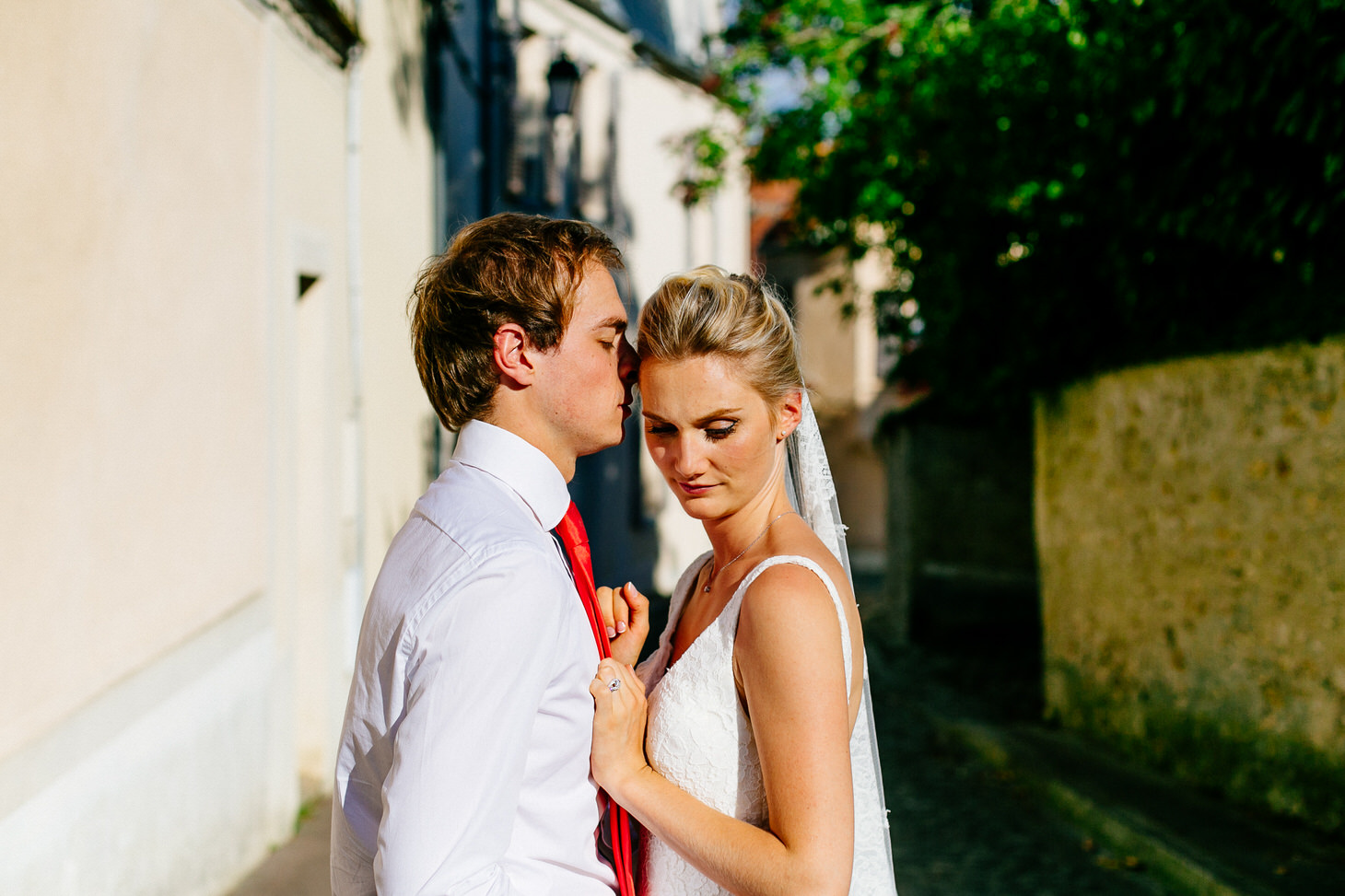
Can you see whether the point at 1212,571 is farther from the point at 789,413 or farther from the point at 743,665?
the point at 743,665

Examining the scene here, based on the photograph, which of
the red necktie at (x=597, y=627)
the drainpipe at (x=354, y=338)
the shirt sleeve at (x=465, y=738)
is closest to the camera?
the shirt sleeve at (x=465, y=738)

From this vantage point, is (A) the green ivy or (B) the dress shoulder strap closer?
(B) the dress shoulder strap

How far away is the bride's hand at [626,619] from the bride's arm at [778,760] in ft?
1.13

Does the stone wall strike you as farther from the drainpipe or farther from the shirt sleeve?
the drainpipe

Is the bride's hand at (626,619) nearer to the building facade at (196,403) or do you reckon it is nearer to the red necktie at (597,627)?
the red necktie at (597,627)

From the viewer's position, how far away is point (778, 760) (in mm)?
1741

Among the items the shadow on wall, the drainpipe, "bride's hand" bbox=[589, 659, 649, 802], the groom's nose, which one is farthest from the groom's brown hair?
the shadow on wall

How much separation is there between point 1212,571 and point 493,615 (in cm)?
528

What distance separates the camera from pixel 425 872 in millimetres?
1416

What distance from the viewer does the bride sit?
1729 millimetres

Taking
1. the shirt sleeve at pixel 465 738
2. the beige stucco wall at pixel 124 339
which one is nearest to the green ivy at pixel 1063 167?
the shirt sleeve at pixel 465 738

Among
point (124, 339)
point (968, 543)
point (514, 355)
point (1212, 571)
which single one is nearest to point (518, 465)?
point (514, 355)

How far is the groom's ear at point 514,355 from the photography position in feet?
5.89

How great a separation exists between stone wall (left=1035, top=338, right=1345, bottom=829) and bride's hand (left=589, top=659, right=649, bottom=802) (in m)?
4.20
